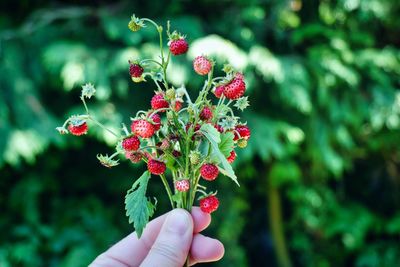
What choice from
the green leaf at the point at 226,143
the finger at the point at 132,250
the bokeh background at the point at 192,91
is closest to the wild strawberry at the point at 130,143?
the green leaf at the point at 226,143

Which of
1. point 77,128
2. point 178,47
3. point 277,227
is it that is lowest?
point 77,128

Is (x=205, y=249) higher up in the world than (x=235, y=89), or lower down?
lower down

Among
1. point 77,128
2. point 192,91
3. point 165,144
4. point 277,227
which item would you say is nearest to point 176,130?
point 165,144

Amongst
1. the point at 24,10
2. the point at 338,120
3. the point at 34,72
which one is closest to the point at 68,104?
the point at 34,72

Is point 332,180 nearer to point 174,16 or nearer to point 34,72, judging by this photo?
point 174,16

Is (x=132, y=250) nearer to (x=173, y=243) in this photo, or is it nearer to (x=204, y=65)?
(x=173, y=243)

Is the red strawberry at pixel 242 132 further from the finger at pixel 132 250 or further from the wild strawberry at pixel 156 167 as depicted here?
the finger at pixel 132 250

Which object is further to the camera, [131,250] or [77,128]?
[131,250]
